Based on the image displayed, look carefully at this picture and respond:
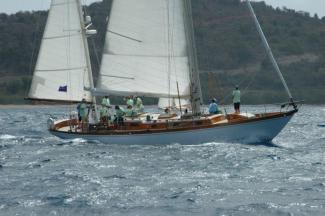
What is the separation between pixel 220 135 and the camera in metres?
39.5

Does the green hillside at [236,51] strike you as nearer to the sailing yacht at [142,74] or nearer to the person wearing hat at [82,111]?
the sailing yacht at [142,74]

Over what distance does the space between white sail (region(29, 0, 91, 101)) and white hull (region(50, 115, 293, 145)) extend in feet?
16.3

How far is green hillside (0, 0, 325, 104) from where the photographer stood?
5002 inches

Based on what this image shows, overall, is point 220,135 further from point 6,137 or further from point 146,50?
point 6,137

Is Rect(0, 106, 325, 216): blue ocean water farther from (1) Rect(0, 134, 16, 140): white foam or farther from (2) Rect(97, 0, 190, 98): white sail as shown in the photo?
(1) Rect(0, 134, 16, 140): white foam

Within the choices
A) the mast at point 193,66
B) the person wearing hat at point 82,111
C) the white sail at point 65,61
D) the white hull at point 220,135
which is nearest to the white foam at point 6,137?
the white sail at point 65,61

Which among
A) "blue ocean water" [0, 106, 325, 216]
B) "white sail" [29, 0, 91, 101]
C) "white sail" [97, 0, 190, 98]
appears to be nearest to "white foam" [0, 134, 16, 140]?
"white sail" [29, 0, 91, 101]

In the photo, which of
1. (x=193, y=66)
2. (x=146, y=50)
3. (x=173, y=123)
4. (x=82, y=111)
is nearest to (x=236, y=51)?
(x=82, y=111)

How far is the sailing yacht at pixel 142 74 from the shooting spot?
131 ft

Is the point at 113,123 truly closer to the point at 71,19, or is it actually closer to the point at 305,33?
the point at 71,19

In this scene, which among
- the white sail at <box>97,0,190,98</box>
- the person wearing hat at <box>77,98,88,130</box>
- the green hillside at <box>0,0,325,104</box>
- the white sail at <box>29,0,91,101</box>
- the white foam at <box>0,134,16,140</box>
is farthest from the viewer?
the green hillside at <box>0,0,325,104</box>

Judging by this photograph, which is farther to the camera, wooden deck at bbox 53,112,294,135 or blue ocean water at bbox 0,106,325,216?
wooden deck at bbox 53,112,294,135

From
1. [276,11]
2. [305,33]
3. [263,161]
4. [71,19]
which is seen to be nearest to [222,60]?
[305,33]

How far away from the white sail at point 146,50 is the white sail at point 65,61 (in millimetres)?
2140
